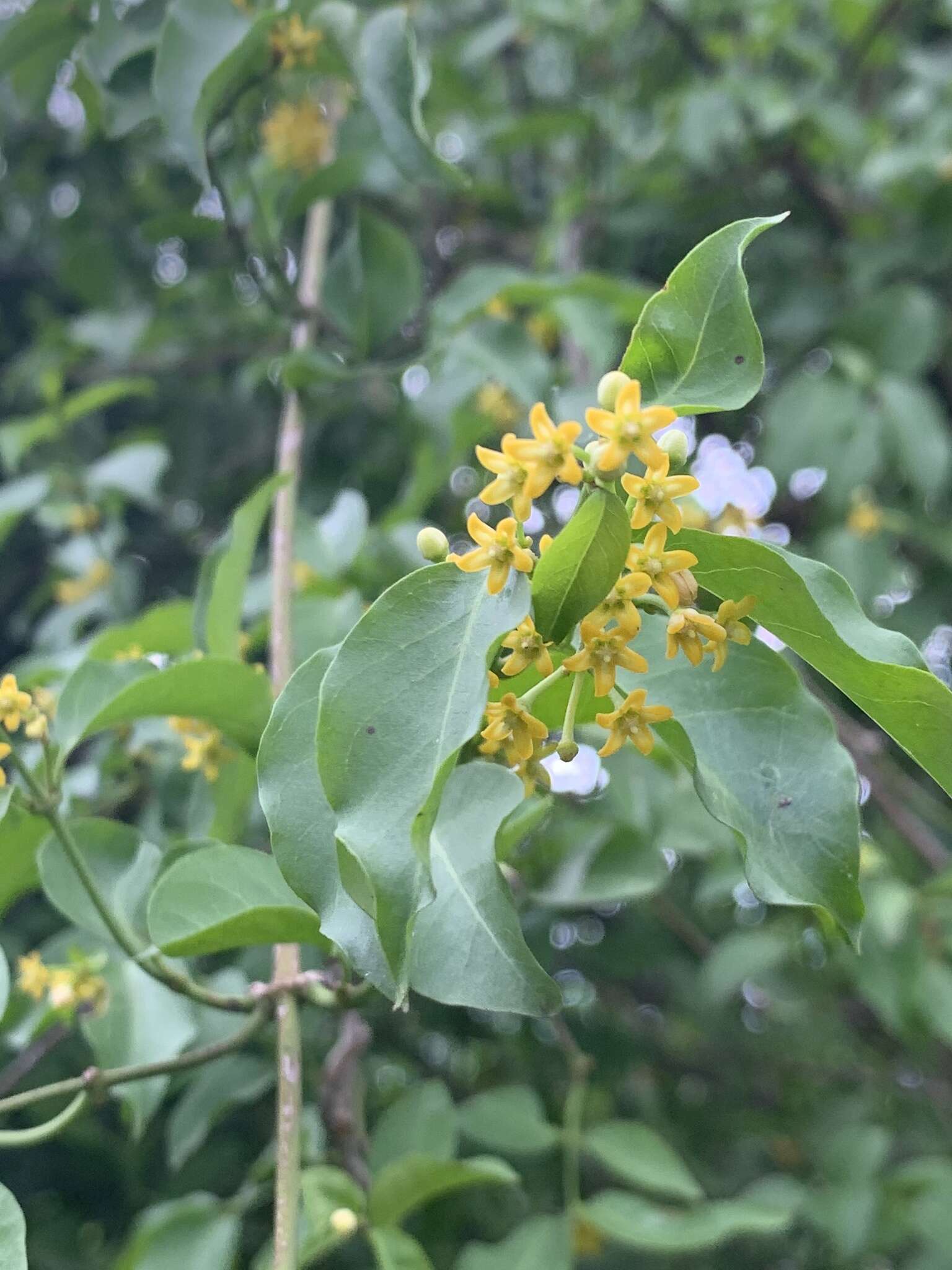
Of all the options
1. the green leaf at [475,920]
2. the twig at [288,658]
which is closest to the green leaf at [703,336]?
the green leaf at [475,920]

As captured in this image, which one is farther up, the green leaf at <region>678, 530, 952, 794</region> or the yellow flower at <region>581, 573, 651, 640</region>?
the yellow flower at <region>581, 573, 651, 640</region>

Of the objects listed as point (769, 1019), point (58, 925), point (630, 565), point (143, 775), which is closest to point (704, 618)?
point (630, 565)

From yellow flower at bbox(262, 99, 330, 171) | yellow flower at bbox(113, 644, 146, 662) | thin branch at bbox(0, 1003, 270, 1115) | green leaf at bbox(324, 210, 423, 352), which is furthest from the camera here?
yellow flower at bbox(262, 99, 330, 171)

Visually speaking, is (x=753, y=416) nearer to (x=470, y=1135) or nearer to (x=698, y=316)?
(x=470, y=1135)

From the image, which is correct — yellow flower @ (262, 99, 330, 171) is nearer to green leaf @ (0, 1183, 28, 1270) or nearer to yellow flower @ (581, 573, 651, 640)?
yellow flower @ (581, 573, 651, 640)

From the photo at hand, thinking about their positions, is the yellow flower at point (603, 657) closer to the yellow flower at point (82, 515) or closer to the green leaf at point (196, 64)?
the green leaf at point (196, 64)

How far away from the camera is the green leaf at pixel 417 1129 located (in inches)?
46.2

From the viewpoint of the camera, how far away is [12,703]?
0.84 meters

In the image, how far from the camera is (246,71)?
1.26 m

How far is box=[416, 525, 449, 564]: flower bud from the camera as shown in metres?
0.69

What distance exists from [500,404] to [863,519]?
25.3 inches

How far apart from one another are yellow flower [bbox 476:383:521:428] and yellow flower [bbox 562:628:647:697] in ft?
4.30

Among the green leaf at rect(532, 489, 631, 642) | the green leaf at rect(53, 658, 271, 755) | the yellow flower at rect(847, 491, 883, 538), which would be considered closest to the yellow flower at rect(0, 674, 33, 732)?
the green leaf at rect(53, 658, 271, 755)

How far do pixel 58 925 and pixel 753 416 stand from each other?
1591 mm
